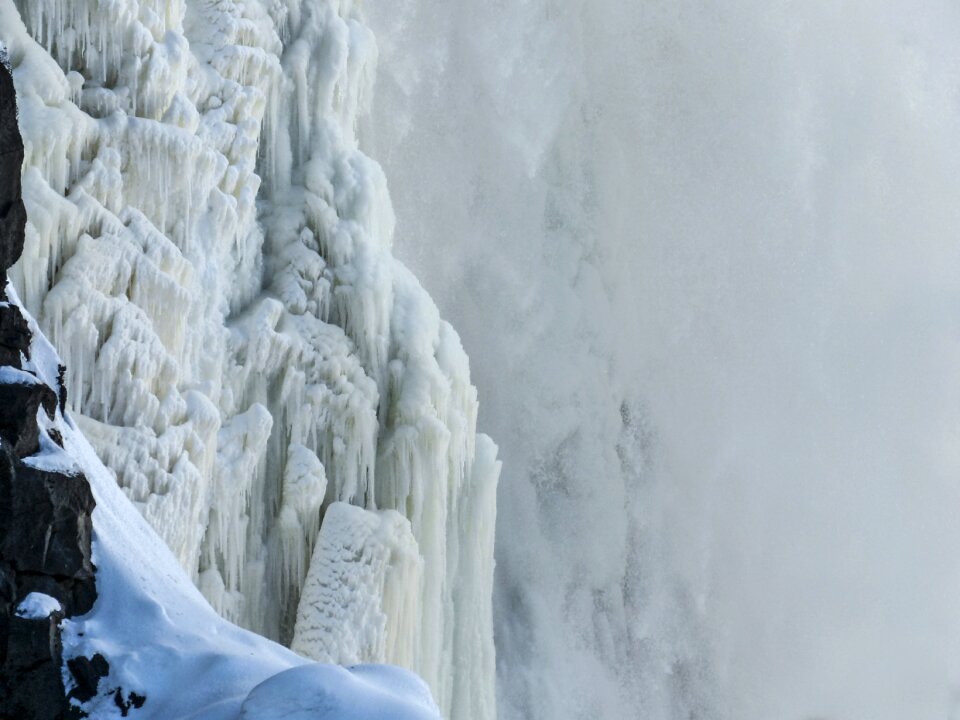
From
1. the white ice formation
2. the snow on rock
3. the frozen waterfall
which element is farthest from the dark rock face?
the frozen waterfall

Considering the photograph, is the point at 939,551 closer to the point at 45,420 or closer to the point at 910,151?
the point at 910,151

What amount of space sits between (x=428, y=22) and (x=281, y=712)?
25939 mm

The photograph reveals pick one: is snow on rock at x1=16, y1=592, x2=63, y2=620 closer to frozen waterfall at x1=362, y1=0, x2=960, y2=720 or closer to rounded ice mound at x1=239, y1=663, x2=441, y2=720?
rounded ice mound at x1=239, y1=663, x2=441, y2=720

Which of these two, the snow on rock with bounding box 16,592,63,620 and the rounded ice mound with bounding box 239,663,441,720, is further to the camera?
the snow on rock with bounding box 16,592,63,620

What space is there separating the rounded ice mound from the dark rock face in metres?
0.71

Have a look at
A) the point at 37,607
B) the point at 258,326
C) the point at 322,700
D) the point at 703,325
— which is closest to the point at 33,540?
the point at 37,607

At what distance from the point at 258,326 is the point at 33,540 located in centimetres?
642

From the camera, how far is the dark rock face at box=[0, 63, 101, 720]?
6.39 metres

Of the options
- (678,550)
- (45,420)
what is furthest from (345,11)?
(678,550)

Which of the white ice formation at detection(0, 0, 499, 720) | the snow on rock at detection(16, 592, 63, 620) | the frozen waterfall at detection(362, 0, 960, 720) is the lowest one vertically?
the snow on rock at detection(16, 592, 63, 620)

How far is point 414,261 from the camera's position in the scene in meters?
29.8

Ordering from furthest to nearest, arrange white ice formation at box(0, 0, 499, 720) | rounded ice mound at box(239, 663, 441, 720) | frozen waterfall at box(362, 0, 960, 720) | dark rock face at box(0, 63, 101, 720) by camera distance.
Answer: frozen waterfall at box(362, 0, 960, 720) < white ice formation at box(0, 0, 499, 720) < dark rock face at box(0, 63, 101, 720) < rounded ice mound at box(239, 663, 441, 720)

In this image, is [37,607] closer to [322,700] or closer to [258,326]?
[322,700]

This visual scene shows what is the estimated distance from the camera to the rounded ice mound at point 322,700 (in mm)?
6000
